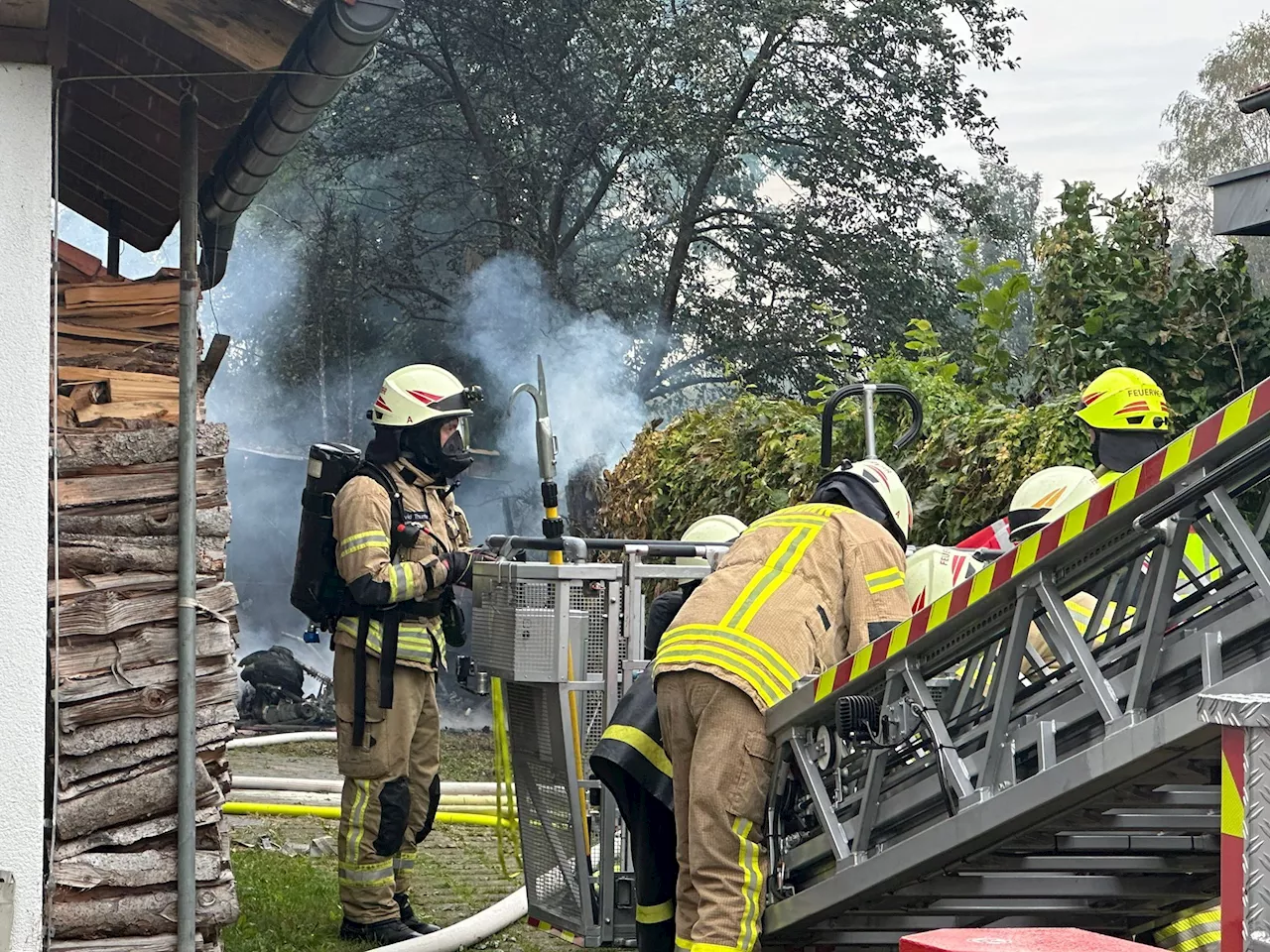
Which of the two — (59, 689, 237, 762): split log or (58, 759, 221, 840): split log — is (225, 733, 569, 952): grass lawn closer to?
(58, 759, 221, 840): split log

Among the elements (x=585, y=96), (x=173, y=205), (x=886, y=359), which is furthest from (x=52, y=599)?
(x=585, y=96)

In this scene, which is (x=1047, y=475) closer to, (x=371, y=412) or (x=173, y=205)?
(x=371, y=412)

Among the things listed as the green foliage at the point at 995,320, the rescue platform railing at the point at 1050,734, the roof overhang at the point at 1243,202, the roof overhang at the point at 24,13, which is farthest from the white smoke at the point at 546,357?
the roof overhang at the point at 24,13

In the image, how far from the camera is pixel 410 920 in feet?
21.1

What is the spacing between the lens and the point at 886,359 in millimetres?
9055

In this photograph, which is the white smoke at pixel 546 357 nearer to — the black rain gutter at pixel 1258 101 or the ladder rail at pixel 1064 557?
the black rain gutter at pixel 1258 101

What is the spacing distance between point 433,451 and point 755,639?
2.48 m

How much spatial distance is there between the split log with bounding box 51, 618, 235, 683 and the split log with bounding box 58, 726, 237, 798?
232mm

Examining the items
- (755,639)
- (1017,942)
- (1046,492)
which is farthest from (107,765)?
(1017,942)

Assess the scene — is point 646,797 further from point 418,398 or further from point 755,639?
point 418,398

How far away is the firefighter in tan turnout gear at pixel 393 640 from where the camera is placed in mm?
6250

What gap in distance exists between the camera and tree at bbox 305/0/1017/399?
19891 mm

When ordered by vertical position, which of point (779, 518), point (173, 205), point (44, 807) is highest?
point (173, 205)

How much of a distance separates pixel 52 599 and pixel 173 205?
3006 millimetres
